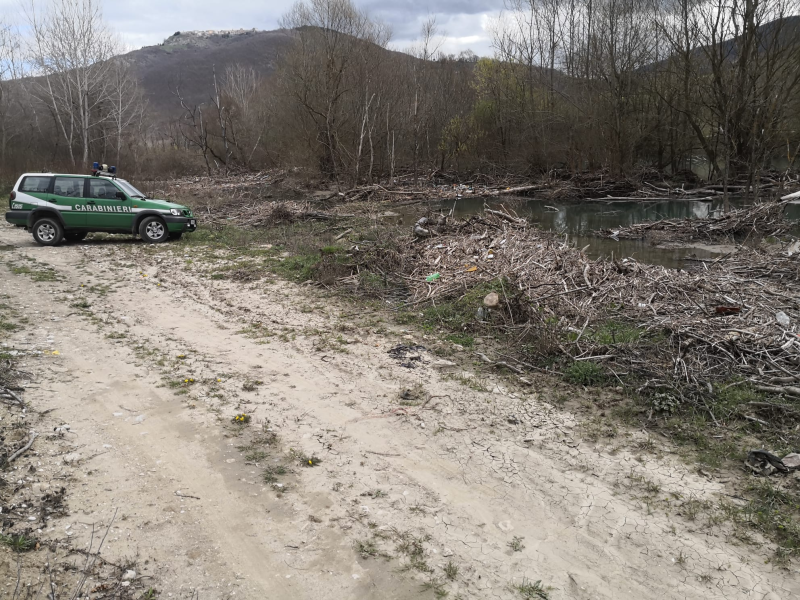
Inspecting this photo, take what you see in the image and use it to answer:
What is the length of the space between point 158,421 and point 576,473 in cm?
396

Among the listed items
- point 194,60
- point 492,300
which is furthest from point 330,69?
point 194,60

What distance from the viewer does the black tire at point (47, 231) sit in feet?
46.5

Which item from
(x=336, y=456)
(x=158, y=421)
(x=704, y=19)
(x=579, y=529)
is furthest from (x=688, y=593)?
(x=704, y=19)

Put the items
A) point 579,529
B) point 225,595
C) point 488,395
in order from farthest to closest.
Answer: point 488,395 < point 579,529 < point 225,595

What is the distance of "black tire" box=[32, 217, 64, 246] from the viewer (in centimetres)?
1418

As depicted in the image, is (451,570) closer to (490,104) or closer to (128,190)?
(128,190)

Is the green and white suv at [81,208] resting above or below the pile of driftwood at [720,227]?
above

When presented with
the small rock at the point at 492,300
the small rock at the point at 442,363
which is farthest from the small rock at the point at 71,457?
the small rock at the point at 492,300

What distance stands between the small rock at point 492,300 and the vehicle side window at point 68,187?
11314mm

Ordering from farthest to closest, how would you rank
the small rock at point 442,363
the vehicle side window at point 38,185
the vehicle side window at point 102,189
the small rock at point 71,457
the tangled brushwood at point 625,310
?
the vehicle side window at point 102,189
the vehicle side window at point 38,185
the small rock at point 442,363
the tangled brushwood at point 625,310
the small rock at point 71,457

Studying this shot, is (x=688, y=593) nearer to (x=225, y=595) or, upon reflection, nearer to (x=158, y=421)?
(x=225, y=595)

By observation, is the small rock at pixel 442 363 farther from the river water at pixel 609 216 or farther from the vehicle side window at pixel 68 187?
the vehicle side window at pixel 68 187

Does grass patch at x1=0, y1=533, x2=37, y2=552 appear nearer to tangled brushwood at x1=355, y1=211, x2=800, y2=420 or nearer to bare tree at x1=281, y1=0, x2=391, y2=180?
tangled brushwood at x1=355, y1=211, x2=800, y2=420

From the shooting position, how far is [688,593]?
342cm
